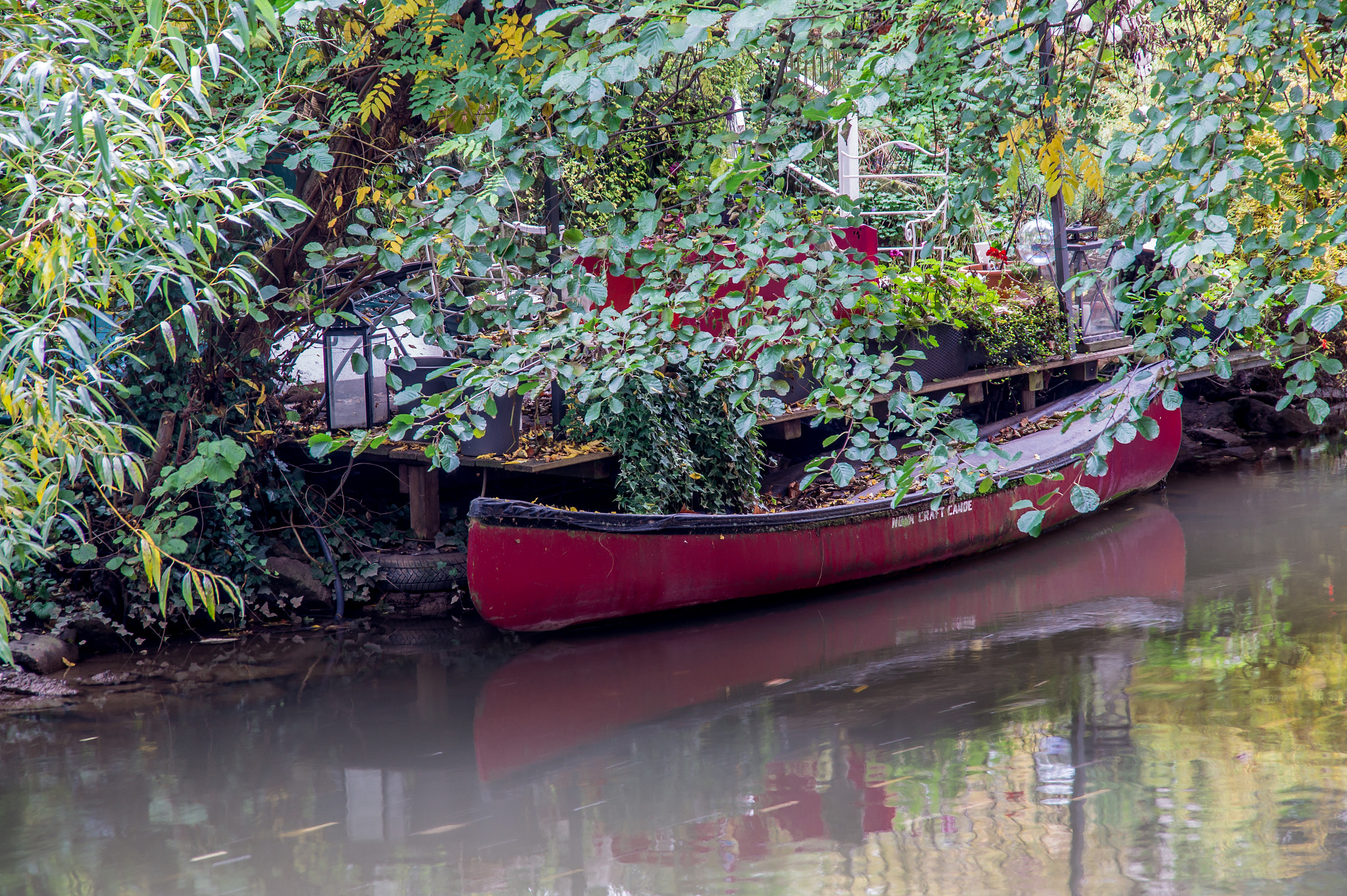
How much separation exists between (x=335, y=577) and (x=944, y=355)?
593 cm

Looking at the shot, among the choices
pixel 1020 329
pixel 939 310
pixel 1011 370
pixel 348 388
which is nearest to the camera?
pixel 348 388

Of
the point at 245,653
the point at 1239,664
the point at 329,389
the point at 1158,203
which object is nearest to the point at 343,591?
the point at 245,653

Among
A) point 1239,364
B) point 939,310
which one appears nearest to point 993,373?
point 939,310

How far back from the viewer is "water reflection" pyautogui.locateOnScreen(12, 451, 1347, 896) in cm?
441

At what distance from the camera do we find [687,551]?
24.8 feet

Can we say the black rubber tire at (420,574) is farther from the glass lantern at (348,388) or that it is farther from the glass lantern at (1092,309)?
the glass lantern at (1092,309)

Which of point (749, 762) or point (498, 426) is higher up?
point (498, 426)

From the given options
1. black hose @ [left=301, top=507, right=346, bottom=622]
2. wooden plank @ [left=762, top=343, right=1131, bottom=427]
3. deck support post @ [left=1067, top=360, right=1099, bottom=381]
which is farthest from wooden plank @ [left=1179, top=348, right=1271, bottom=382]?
black hose @ [left=301, top=507, right=346, bottom=622]

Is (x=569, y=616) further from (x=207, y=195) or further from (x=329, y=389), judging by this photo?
(x=207, y=195)

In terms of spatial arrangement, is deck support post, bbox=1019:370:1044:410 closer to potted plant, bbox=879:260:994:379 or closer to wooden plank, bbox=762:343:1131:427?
wooden plank, bbox=762:343:1131:427

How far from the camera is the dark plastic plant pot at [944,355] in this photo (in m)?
10.4

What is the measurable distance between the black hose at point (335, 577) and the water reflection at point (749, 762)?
1.80 ft

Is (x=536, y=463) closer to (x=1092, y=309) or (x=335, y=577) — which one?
(x=335, y=577)

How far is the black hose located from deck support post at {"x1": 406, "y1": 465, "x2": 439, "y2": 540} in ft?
2.18
